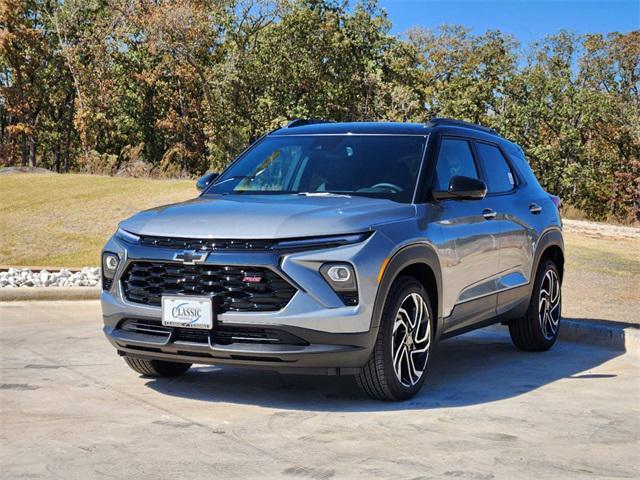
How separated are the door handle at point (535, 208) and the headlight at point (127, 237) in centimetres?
382

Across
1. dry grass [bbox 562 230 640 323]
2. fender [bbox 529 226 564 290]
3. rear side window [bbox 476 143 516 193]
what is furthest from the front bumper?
dry grass [bbox 562 230 640 323]

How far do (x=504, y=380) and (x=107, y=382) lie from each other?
292 cm

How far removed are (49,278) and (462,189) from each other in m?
7.86

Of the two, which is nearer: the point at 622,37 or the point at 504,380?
the point at 504,380

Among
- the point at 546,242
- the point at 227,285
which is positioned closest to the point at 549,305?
the point at 546,242

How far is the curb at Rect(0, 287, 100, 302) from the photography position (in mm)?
11294

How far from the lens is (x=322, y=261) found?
5.71m

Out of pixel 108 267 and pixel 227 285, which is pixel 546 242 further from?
pixel 108 267

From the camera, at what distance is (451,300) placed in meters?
6.93

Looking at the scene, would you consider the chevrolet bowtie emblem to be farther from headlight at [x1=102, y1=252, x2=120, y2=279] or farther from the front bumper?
headlight at [x1=102, y1=252, x2=120, y2=279]

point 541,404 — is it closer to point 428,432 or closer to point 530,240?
point 428,432

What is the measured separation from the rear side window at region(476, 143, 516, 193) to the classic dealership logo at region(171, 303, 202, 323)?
10.2ft

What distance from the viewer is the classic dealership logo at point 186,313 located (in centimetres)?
584

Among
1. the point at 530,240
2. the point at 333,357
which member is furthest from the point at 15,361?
the point at 530,240
